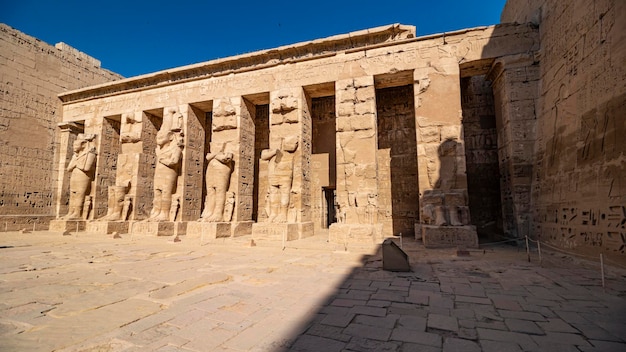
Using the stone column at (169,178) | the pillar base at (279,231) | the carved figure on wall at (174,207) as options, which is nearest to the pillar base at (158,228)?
the stone column at (169,178)

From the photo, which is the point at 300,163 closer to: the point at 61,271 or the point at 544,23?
the point at 61,271

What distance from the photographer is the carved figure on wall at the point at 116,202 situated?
10305 mm

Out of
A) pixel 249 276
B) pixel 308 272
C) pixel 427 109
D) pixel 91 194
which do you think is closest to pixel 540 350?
pixel 308 272

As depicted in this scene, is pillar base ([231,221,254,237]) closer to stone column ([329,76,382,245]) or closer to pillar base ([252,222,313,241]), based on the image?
pillar base ([252,222,313,241])

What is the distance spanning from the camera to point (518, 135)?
7289 millimetres

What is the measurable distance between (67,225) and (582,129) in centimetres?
1498

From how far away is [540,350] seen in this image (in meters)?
1.91

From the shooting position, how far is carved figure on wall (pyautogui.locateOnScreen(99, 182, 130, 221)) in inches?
406

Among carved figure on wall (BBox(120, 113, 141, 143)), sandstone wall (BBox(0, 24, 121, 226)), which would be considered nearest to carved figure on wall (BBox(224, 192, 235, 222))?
carved figure on wall (BBox(120, 113, 141, 143))

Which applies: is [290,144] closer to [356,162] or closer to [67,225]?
[356,162]

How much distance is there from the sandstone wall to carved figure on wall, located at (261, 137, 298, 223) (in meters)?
10.00

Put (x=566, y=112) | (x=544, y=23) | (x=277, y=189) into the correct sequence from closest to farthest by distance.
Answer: (x=566, y=112), (x=544, y=23), (x=277, y=189)

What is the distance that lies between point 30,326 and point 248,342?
5.62 ft

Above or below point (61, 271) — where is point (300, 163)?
above
